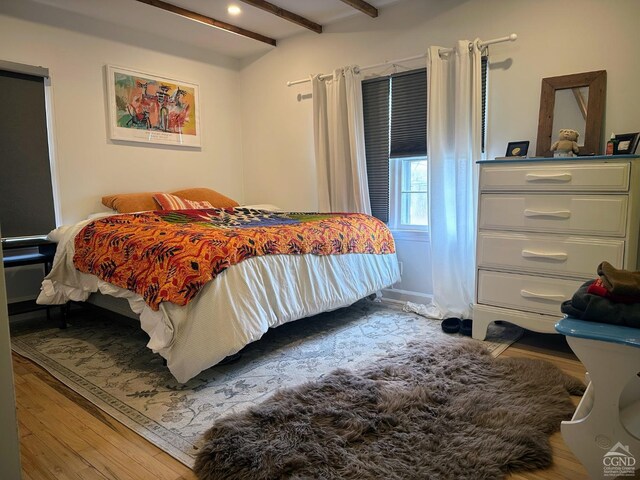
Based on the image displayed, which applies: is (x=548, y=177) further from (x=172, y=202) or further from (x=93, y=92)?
(x=93, y=92)

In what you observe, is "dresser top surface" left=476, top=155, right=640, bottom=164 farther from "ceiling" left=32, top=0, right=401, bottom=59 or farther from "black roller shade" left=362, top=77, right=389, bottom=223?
"ceiling" left=32, top=0, right=401, bottom=59

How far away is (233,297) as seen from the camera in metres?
2.09

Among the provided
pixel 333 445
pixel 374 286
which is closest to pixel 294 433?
pixel 333 445

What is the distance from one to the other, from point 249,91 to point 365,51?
1461mm

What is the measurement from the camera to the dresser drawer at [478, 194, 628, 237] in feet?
7.32

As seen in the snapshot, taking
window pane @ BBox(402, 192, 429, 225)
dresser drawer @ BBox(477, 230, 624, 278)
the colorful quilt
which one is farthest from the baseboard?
dresser drawer @ BBox(477, 230, 624, 278)

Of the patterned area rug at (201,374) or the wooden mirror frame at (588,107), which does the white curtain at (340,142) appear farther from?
the wooden mirror frame at (588,107)

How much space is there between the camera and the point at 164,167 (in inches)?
159

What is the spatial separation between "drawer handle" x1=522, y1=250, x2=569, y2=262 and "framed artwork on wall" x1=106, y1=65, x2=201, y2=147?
10.4ft

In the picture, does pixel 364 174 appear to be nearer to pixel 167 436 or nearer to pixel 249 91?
pixel 249 91

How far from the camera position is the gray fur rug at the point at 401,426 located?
1.43 metres

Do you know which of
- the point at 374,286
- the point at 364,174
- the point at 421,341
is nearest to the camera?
the point at 421,341

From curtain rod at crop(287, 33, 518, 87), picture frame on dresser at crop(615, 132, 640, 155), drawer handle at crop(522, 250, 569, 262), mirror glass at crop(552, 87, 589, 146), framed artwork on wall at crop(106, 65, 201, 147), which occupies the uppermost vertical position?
curtain rod at crop(287, 33, 518, 87)

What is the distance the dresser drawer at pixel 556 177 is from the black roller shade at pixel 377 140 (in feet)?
3.88
